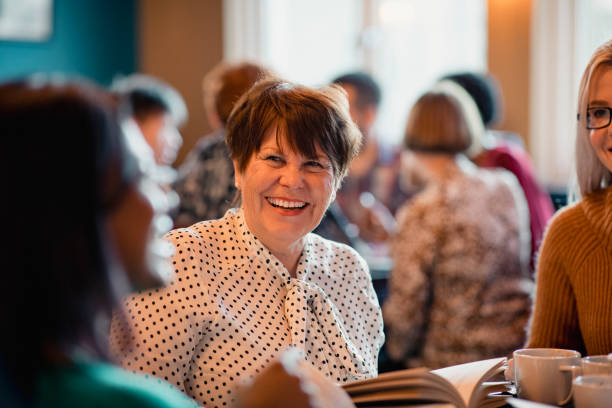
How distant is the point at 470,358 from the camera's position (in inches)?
104

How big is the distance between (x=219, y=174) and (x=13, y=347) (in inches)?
76.2

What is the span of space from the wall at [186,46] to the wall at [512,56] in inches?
83.7

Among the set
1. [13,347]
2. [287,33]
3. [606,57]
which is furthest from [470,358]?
[287,33]

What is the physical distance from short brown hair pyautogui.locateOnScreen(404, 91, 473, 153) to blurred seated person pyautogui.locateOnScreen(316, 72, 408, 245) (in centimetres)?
57

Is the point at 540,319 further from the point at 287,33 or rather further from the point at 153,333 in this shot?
the point at 287,33

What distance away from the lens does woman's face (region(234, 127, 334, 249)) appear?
148cm

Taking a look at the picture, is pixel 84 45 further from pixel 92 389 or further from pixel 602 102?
pixel 92 389

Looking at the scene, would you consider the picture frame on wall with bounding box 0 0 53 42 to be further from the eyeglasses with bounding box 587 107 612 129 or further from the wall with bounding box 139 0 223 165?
the eyeglasses with bounding box 587 107 612 129

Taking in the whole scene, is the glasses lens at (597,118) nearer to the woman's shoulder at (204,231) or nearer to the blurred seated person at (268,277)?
the blurred seated person at (268,277)

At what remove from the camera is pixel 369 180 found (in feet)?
13.8

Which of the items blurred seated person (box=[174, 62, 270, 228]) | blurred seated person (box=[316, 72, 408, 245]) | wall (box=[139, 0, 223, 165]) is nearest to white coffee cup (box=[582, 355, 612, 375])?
blurred seated person (box=[174, 62, 270, 228])

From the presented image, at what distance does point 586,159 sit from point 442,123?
0.99m

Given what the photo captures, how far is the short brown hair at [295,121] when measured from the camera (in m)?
1.47

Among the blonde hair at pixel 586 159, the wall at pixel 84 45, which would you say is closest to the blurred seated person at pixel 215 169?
the blonde hair at pixel 586 159
